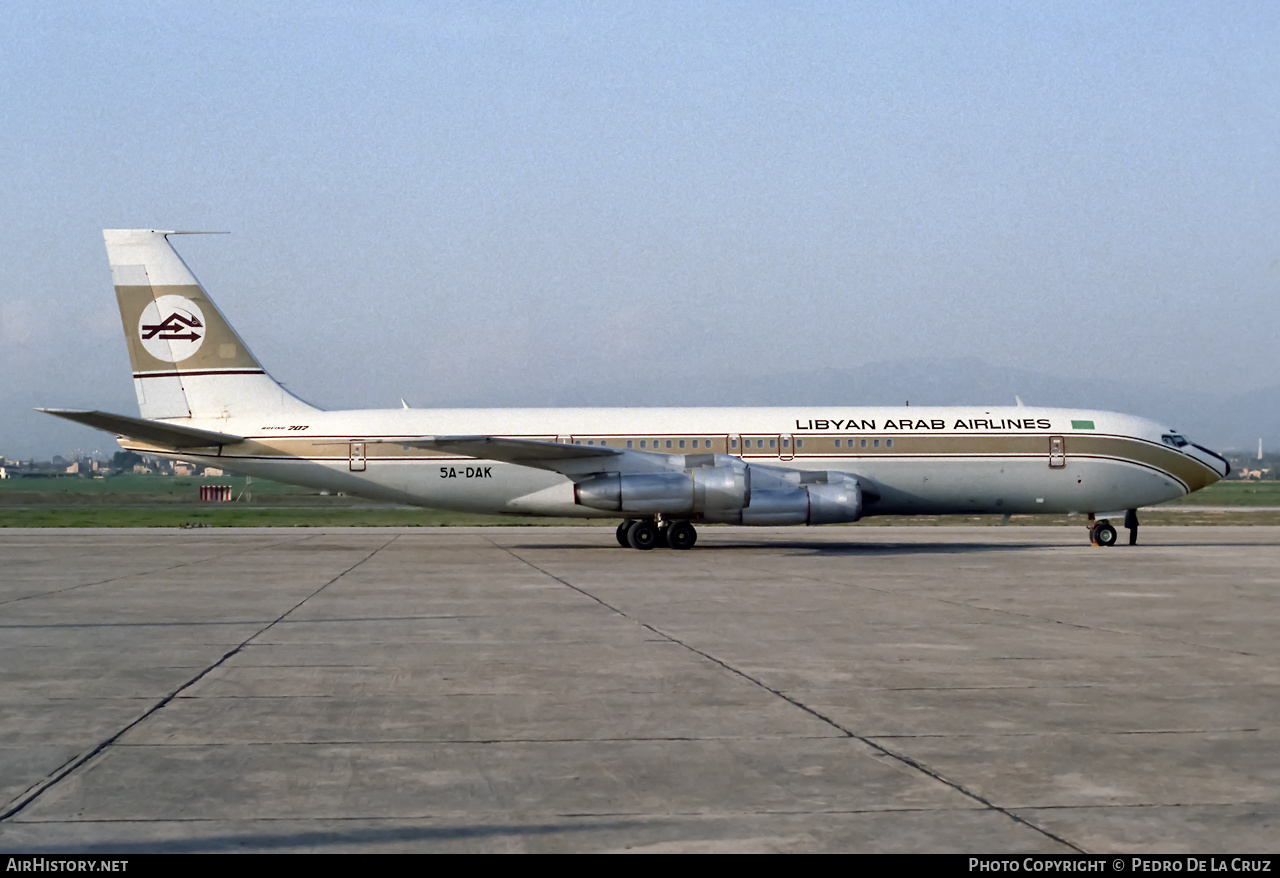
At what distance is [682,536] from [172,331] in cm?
1318

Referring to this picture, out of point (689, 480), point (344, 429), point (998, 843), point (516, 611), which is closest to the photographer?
point (998, 843)

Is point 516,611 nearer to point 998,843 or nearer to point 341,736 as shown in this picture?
point 341,736

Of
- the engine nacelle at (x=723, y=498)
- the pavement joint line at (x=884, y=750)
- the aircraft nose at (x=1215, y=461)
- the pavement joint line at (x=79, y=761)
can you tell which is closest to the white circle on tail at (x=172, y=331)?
the engine nacelle at (x=723, y=498)

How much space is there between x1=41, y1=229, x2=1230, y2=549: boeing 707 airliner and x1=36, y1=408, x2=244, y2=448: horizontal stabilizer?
72 millimetres

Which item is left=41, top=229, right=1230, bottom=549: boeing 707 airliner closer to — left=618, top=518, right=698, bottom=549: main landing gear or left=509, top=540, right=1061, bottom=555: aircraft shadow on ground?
left=618, top=518, right=698, bottom=549: main landing gear

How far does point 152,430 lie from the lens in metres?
26.2

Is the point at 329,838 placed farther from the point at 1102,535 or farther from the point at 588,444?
the point at 1102,535

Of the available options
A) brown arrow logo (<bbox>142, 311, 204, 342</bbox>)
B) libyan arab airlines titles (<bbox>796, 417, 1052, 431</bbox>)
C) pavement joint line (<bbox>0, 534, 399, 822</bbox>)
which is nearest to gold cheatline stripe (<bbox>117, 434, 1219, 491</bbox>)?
libyan arab airlines titles (<bbox>796, 417, 1052, 431</bbox>)

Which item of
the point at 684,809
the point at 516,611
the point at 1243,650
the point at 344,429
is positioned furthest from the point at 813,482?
the point at 684,809

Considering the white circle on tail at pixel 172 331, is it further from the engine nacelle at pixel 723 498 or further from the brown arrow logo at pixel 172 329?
the engine nacelle at pixel 723 498

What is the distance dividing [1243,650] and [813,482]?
1569 centimetres

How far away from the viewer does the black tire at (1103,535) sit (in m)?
28.6

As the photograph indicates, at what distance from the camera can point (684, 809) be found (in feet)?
18.3

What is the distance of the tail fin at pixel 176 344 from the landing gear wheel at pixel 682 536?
366 inches
